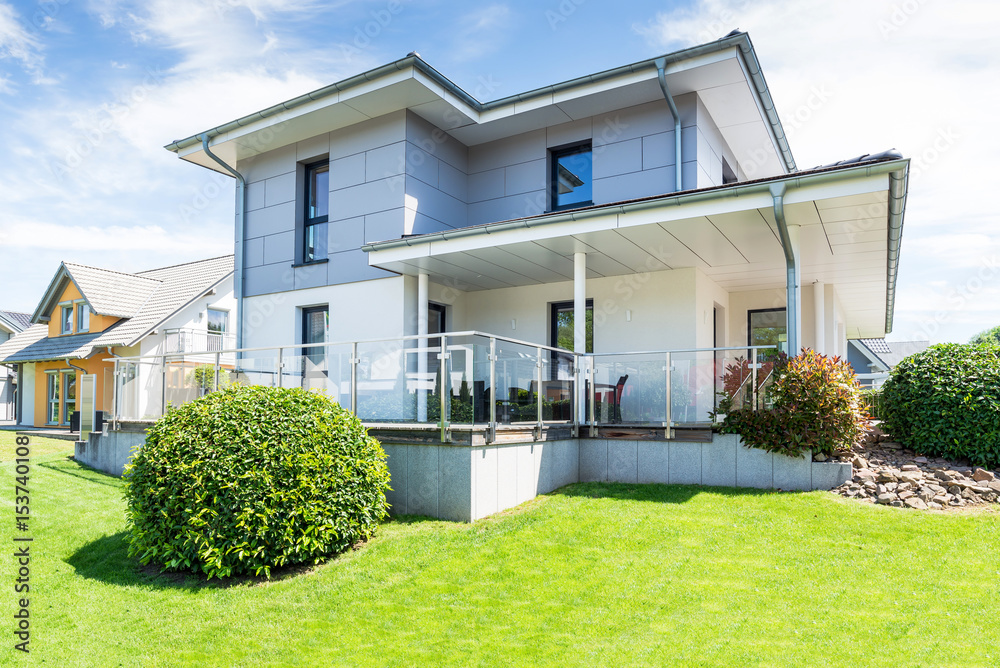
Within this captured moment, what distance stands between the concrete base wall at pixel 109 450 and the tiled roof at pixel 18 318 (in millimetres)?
27964

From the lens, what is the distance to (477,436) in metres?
7.68

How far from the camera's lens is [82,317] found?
86.6 ft

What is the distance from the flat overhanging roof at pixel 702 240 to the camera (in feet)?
26.6

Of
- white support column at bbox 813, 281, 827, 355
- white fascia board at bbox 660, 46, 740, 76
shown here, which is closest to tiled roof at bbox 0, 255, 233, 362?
white fascia board at bbox 660, 46, 740, 76

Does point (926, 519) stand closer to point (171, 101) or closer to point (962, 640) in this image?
point (962, 640)

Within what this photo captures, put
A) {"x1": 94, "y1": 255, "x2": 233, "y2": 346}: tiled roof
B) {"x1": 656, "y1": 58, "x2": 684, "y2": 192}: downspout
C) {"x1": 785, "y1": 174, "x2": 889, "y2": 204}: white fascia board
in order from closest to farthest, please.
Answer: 1. {"x1": 785, "y1": 174, "x2": 889, "y2": 204}: white fascia board
2. {"x1": 656, "y1": 58, "x2": 684, "y2": 192}: downspout
3. {"x1": 94, "y1": 255, "x2": 233, "y2": 346}: tiled roof

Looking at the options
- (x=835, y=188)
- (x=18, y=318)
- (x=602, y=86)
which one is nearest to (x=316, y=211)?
(x=602, y=86)

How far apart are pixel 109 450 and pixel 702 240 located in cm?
1107

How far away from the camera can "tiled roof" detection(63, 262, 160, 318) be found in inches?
995

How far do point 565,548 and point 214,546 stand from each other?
335 centimetres

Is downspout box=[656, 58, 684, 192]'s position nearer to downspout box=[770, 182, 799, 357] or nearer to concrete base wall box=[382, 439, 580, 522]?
downspout box=[770, 182, 799, 357]

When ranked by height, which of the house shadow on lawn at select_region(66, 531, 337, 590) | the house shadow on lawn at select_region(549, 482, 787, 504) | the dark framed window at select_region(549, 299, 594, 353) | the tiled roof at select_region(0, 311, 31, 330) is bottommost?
the house shadow on lawn at select_region(66, 531, 337, 590)

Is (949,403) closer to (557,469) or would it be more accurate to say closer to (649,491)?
(649,491)

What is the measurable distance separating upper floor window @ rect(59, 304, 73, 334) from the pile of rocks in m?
28.7
